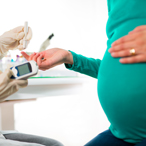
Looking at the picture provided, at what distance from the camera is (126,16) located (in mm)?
634

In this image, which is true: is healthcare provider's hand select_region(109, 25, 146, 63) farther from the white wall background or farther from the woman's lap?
the white wall background

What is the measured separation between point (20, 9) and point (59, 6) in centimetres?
46

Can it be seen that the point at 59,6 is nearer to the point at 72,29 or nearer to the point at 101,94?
the point at 72,29

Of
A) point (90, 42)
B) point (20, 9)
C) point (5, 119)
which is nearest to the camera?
point (5, 119)

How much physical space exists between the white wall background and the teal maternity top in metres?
1.35

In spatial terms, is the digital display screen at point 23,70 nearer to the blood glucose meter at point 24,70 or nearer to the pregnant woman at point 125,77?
the blood glucose meter at point 24,70

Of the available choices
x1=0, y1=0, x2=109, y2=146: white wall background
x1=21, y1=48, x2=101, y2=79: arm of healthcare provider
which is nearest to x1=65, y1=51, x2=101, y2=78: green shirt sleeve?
x1=21, y1=48, x2=101, y2=79: arm of healthcare provider

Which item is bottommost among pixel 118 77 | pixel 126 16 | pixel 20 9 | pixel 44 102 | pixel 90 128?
pixel 90 128

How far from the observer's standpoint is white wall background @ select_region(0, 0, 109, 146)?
1.93 metres

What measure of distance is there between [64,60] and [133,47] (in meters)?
0.32

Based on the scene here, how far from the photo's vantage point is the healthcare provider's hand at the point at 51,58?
708 millimetres

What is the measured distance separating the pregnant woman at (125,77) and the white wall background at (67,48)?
4.37 ft

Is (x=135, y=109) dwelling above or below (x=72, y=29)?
below

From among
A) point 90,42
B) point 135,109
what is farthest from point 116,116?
point 90,42
